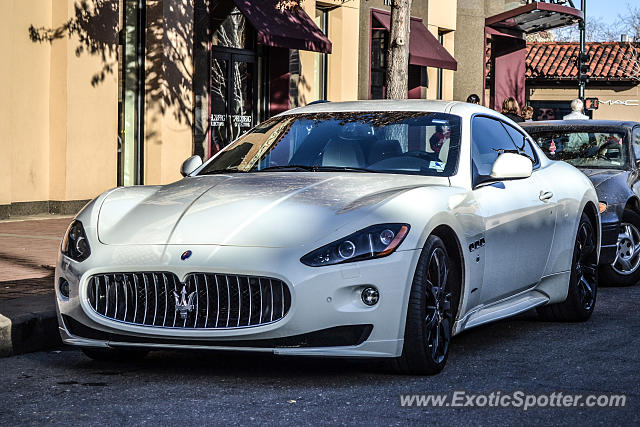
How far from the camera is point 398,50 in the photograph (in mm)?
14211

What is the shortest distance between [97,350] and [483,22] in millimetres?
26824

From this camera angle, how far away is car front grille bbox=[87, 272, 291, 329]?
561 cm

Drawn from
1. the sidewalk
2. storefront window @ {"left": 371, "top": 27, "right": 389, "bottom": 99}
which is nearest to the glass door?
storefront window @ {"left": 371, "top": 27, "right": 389, "bottom": 99}

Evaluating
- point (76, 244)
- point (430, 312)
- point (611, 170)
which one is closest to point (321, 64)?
point (611, 170)

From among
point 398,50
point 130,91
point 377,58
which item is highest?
point 377,58

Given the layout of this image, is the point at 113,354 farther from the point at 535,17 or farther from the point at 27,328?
the point at 535,17

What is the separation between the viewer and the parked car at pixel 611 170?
1062 centimetres

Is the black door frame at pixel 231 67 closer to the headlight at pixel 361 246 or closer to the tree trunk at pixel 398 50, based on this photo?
the tree trunk at pixel 398 50

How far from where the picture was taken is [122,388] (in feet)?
18.8

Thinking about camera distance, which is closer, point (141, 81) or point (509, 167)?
point (509, 167)

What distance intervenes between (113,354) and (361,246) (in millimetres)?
1648
